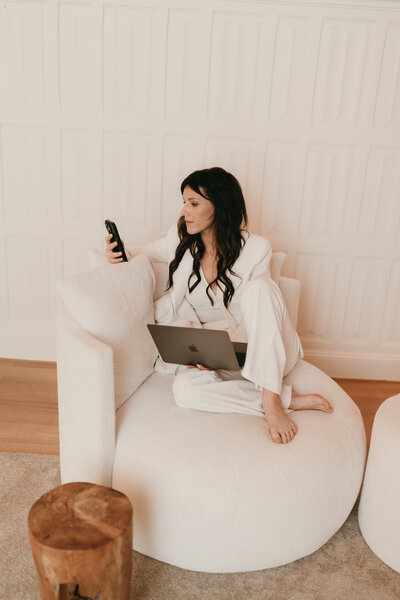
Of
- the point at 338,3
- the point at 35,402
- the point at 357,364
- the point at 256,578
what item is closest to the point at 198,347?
→ the point at 256,578

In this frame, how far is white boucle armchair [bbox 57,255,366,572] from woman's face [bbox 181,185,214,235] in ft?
1.55

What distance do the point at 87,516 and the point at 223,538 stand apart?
1.46ft

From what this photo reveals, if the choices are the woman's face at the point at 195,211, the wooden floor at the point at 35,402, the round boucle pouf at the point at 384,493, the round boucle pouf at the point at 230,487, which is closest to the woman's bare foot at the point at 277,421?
the round boucle pouf at the point at 230,487

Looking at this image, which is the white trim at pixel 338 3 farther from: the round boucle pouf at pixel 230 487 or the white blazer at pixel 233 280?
the round boucle pouf at pixel 230 487

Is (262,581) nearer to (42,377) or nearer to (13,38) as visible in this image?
(42,377)

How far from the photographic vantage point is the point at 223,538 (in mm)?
1526

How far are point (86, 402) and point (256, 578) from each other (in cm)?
73

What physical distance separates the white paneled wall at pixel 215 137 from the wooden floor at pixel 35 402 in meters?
0.17

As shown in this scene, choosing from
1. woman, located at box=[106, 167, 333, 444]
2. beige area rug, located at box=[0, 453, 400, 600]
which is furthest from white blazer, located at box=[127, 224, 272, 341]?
beige area rug, located at box=[0, 453, 400, 600]

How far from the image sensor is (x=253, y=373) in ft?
5.91

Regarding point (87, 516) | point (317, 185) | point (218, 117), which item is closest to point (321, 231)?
point (317, 185)

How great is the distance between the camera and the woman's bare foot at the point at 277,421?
1660 mm

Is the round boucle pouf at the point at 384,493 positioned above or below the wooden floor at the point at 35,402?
above

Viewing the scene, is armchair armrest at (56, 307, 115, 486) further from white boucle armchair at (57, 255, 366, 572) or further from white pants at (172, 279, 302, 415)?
white pants at (172, 279, 302, 415)
